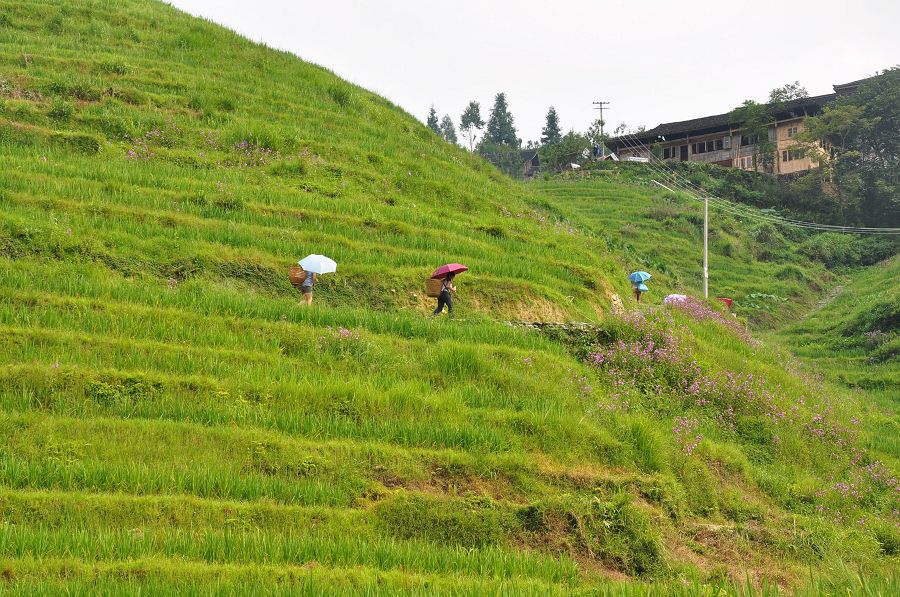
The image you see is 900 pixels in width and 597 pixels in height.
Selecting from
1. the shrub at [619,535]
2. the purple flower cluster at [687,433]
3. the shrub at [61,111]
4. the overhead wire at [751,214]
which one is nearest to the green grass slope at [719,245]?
the overhead wire at [751,214]

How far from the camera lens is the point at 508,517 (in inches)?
332

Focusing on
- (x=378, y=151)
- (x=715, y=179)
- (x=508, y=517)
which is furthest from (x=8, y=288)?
(x=715, y=179)

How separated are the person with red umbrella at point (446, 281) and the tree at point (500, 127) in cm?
10773

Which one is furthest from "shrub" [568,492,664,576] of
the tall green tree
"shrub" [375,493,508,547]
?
the tall green tree

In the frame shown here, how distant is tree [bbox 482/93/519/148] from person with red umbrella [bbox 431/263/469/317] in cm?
10773

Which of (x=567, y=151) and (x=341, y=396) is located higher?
(x=567, y=151)

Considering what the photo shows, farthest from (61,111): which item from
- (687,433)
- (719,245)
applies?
(719,245)

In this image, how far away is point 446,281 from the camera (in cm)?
1395

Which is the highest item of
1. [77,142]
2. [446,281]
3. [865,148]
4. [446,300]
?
[865,148]

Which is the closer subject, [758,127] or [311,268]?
[311,268]

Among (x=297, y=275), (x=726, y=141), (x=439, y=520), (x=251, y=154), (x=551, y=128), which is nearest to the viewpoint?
(x=439, y=520)

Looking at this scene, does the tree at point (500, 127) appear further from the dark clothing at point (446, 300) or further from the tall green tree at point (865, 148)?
the dark clothing at point (446, 300)

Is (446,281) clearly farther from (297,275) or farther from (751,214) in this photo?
(751,214)

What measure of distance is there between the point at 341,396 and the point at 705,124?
6113 centimetres
